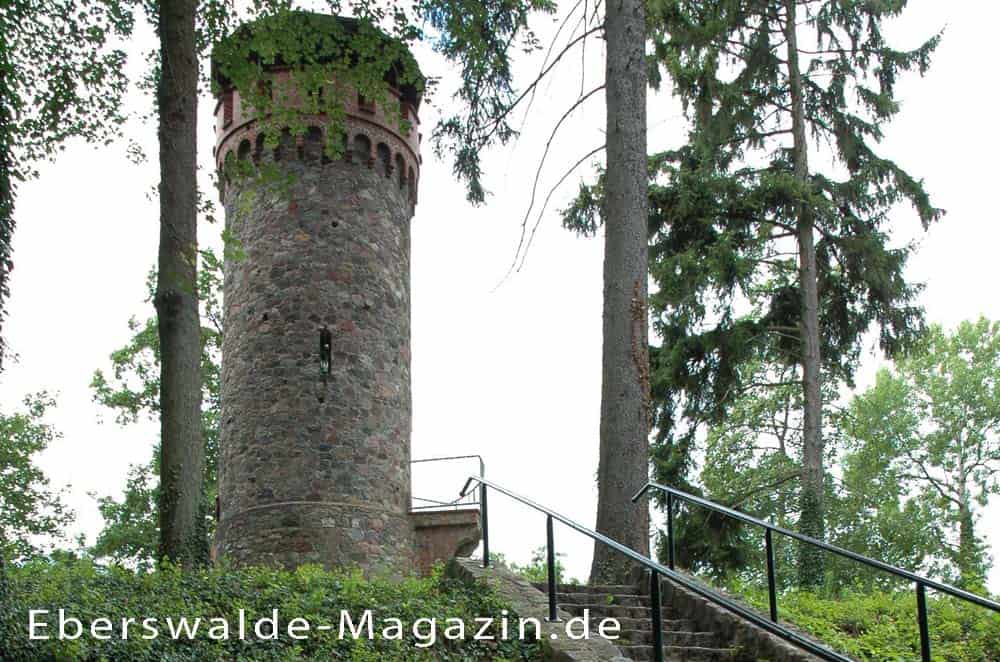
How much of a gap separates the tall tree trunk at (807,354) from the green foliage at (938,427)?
11300 millimetres

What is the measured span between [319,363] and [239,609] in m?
9.27

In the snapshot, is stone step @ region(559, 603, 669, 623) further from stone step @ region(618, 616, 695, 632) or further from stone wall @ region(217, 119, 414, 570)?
stone wall @ region(217, 119, 414, 570)

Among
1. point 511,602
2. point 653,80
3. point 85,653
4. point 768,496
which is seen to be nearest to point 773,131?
point 653,80

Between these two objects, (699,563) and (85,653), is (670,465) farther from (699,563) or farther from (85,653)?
(85,653)

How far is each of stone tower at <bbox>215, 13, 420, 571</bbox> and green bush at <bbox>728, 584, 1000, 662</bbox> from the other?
7481 millimetres

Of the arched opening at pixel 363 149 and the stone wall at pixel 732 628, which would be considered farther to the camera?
the arched opening at pixel 363 149

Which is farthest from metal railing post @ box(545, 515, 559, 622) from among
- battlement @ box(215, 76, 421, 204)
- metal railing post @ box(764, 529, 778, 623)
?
battlement @ box(215, 76, 421, 204)

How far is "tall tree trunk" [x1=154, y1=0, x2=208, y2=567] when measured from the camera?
29.1 feet

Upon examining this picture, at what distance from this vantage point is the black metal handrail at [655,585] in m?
4.68

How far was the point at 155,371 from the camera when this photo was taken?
21953mm

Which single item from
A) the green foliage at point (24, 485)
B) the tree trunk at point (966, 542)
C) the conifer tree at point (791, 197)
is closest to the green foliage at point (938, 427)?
the tree trunk at point (966, 542)

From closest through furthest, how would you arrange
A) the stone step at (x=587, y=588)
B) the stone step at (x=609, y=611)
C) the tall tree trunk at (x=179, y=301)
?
the stone step at (x=609, y=611) → the stone step at (x=587, y=588) → the tall tree trunk at (x=179, y=301)

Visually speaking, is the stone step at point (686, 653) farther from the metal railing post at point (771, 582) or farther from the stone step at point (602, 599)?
the stone step at point (602, 599)

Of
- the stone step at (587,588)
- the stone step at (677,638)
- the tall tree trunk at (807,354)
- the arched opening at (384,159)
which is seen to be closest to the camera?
the stone step at (677,638)
